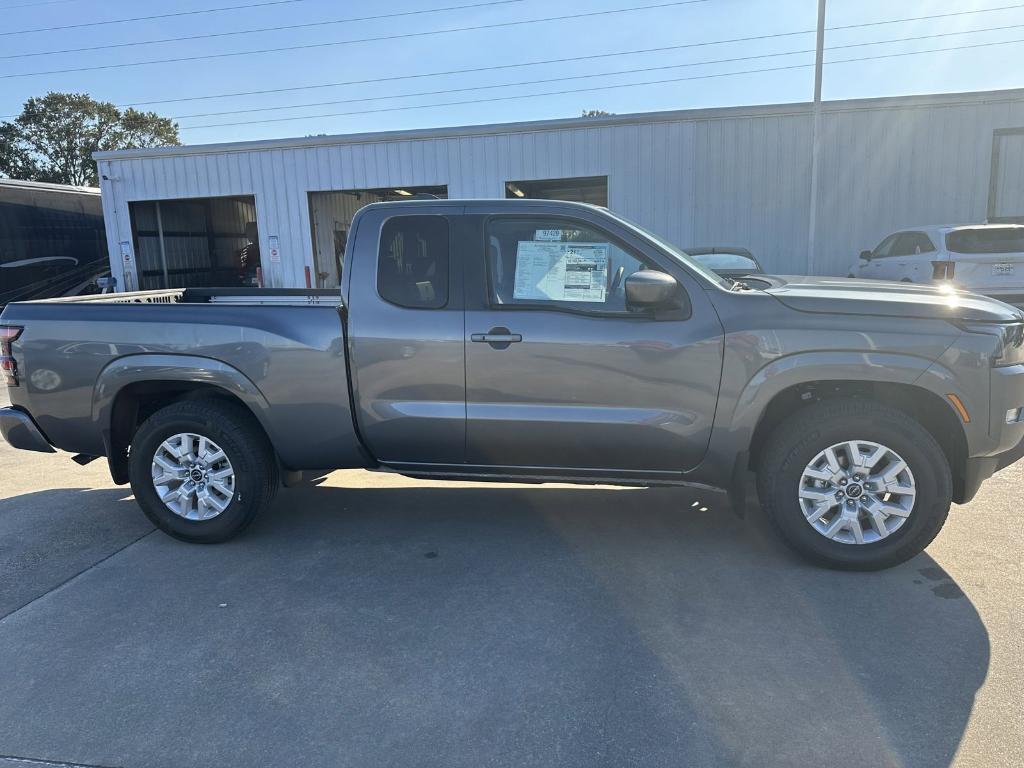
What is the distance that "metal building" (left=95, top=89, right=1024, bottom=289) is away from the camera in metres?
14.0

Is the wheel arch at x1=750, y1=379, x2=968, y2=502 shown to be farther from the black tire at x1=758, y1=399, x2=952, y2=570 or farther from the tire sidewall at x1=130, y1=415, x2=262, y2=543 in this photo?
the tire sidewall at x1=130, y1=415, x2=262, y2=543

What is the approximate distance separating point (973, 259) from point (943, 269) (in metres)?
0.39

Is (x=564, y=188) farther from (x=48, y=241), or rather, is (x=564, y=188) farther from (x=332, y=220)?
(x=48, y=241)

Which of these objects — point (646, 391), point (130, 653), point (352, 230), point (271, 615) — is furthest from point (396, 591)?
point (352, 230)

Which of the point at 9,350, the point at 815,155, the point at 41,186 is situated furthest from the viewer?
the point at 41,186

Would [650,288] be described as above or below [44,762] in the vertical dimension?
above

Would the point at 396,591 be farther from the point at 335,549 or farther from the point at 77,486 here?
the point at 77,486

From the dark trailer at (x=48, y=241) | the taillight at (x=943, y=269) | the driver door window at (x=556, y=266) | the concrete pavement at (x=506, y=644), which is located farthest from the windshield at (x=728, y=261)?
the dark trailer at (x=48, y=241)

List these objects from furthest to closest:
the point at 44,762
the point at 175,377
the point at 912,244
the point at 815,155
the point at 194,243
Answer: the point at 194,243
the point at 815,155
the point at 912,244
the point at 175,377
the point at 44,762

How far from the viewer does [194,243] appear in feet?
72.7

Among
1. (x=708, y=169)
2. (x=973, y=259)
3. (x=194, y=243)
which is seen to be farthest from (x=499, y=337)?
(x=194, y=243)

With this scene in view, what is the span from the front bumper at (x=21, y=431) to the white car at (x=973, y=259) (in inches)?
405

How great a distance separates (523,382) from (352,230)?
138cm

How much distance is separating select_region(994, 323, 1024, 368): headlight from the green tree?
55732mm
